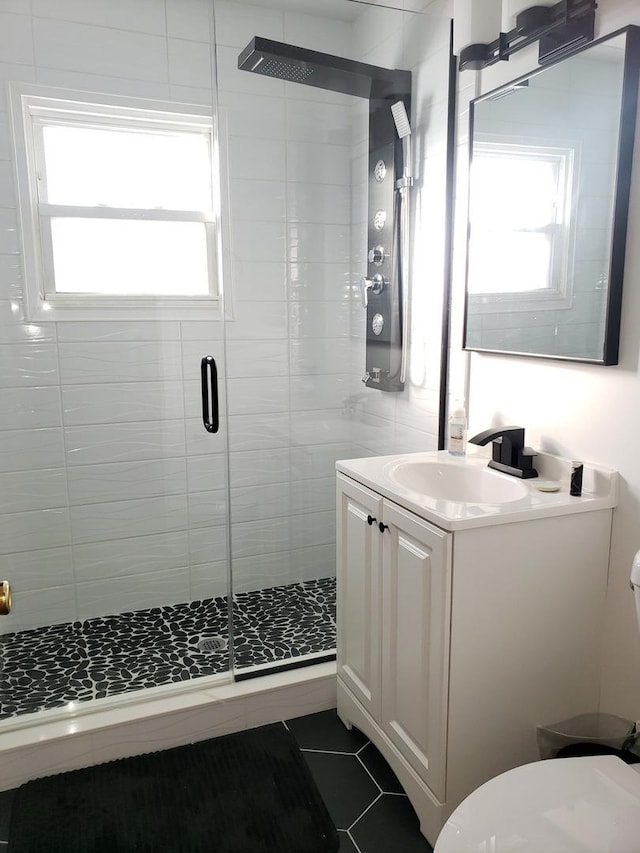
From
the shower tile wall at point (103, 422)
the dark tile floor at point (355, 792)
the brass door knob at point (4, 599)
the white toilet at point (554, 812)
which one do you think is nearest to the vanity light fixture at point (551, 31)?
the shower tile wall at point (103, 422)

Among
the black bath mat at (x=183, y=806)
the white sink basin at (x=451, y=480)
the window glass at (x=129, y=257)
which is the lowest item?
the black bath mat at (x=183, y=806)

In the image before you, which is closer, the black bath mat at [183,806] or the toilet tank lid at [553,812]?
the toilet tank lid at [553,812]

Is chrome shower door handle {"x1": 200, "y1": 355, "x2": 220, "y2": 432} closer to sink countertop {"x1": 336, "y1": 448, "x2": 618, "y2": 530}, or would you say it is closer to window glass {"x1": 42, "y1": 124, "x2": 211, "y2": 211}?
sink countertop {"x1": 336, "y1": 448, "x2": 618, "y2": 530}

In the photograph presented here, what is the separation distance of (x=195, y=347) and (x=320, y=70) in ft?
3.82

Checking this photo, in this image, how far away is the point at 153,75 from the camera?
2.54m

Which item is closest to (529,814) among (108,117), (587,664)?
(587,664)

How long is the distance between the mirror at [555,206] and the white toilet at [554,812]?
3.27 feet

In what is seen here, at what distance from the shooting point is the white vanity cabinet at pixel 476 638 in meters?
1.65

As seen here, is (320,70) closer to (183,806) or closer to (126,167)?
(126,167)

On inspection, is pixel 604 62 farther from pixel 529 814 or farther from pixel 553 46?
pixel 529 814

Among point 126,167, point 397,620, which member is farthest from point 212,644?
point 126,167

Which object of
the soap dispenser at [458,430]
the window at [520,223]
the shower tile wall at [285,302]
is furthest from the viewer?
the shower tile wall at [285,302]

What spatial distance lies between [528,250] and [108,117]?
5.61ft

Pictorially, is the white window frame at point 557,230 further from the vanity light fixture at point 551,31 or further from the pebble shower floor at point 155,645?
the pebble shower floor at point 155,645
